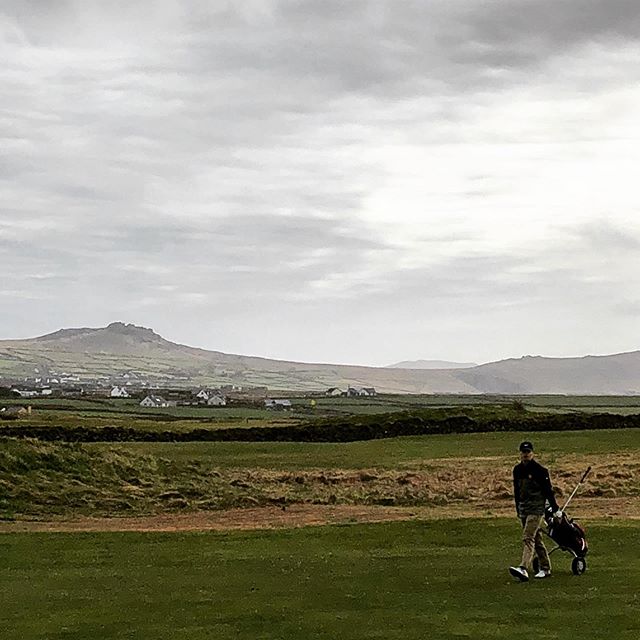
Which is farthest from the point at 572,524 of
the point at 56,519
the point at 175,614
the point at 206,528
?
the point at 56,519

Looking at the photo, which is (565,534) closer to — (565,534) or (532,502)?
(565,534)

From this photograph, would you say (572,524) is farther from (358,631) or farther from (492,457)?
(492,457)

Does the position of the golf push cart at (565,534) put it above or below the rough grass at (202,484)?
above

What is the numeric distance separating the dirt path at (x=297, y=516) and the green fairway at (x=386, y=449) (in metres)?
18.7

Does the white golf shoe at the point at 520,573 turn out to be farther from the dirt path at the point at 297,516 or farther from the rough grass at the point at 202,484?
the rough grass at the point at 202,484

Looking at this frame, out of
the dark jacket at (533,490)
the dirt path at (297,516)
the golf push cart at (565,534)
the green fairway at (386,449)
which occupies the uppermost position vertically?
the dark jacket at (533,490)

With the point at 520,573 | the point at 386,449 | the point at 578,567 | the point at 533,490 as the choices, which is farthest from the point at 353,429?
the point at 520,573

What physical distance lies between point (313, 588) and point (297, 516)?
22.5 meters

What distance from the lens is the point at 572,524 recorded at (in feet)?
68.0

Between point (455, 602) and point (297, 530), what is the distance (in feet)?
54.5

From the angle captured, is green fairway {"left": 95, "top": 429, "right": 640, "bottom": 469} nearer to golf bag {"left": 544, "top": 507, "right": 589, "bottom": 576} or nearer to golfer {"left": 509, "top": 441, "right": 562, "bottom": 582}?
golf bag {"left": 544, "top": 507, "right": 589, "bottom": 576}

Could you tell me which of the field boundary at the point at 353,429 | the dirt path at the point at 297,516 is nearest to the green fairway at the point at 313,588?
the dirt path at the point at 297,516

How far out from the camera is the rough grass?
48375mm

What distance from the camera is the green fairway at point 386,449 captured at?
2682 inches
